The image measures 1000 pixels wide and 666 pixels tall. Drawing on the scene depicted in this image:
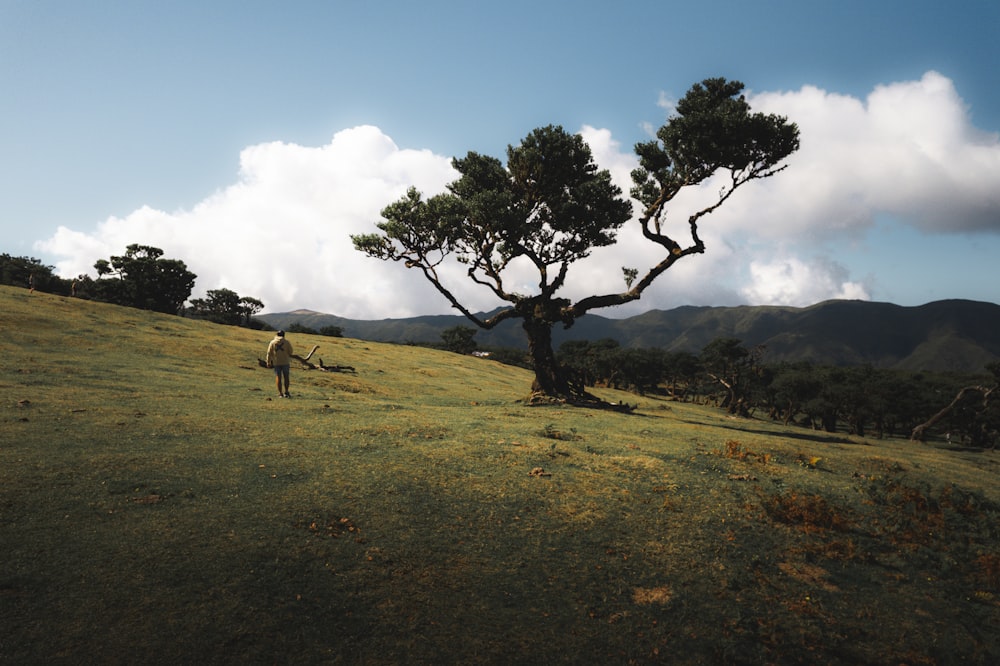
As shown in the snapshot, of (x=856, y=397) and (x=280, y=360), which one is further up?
(x=280, y=360)

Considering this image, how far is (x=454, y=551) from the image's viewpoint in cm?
645

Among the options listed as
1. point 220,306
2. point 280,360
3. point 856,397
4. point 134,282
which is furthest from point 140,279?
point 856,397

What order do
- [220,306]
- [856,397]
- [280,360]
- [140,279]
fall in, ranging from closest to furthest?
[280,360], [856,397], [140,279], [220,306]

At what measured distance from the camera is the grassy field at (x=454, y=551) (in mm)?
4684

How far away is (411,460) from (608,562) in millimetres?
5344

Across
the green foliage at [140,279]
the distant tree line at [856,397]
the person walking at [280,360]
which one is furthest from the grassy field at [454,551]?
the green foliage at [140,279]

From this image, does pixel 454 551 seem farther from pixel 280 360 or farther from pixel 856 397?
pixel 856 397

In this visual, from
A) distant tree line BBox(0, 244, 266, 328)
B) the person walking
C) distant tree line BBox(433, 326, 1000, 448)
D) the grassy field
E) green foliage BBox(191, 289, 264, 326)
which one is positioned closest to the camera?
the grassy field

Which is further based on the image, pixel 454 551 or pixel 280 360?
pixel 280 360

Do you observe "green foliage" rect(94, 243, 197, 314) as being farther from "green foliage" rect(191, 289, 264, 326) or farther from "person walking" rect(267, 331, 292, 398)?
"person walking" rect(267, 331, 292, 398)

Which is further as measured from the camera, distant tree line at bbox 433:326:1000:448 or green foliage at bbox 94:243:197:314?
green foliage at bbox 94:243:197:314

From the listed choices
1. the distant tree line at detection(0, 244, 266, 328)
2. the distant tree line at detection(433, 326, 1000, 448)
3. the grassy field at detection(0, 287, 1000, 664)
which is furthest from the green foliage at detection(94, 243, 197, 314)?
the grassy field at detection(0, 287, 1000, 664)

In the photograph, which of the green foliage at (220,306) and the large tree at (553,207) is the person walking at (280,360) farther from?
the green foliage at (220,306)

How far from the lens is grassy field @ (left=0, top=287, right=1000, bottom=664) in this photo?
468 centimetres
